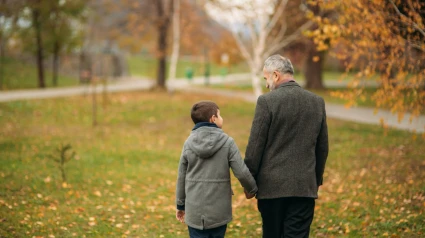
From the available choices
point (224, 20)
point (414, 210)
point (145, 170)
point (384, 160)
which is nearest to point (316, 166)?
point (414, 210)

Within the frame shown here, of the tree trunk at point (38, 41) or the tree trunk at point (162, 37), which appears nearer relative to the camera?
the tree trunk at point (162, 37)

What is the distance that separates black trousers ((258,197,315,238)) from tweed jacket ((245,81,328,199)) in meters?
0.12

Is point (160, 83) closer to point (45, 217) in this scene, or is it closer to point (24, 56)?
point (24, 56)

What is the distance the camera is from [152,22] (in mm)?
26359

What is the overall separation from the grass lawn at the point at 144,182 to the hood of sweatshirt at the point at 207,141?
270 centimetres

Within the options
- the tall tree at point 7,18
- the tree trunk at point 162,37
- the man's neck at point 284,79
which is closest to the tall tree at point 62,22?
the tall tree at point 7,18

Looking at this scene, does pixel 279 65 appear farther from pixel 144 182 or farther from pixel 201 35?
pixel 201 35

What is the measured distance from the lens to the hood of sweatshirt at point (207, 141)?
4.01m

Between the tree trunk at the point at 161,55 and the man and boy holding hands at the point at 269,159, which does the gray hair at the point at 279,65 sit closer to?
the man and boy holding hands at the point at 269,159

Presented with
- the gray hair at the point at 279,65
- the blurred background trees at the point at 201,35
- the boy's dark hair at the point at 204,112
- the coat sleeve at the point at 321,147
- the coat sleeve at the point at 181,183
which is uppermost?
the blurred background trees at the point at 201,35

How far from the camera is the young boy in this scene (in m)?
4.03

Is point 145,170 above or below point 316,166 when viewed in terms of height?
below

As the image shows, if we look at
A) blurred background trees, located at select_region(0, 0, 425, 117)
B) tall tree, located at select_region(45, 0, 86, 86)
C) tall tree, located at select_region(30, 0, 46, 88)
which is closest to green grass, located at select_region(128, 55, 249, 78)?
blurred background trees, located at select_region(0, 0, 425, 117)

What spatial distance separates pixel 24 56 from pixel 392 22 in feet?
101
